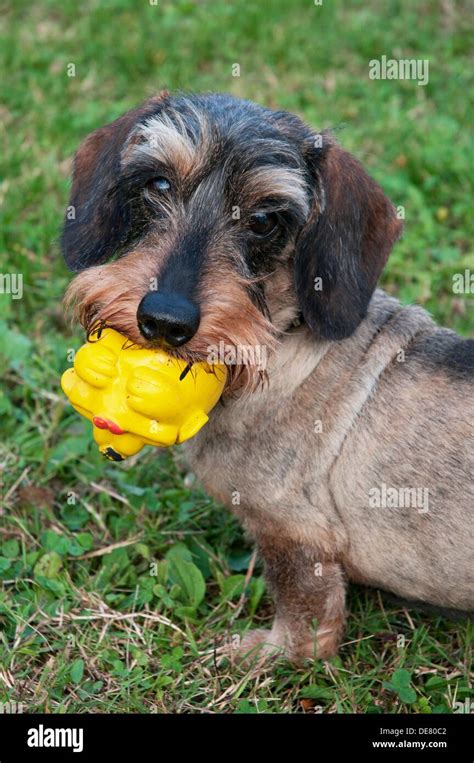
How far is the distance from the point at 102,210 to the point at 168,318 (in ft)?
3.17

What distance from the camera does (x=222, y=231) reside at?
13.1 ft

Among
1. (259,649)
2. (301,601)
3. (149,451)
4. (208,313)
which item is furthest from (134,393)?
(149,451)

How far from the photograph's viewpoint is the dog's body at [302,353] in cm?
401

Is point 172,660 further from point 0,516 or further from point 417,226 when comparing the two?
point 417,226

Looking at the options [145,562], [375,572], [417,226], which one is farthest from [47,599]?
[417,226]

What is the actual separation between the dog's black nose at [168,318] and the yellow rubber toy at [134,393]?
0.08 meters

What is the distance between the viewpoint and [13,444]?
5320mm

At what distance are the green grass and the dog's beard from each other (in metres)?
1.22

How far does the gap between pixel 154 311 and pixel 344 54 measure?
224 inches

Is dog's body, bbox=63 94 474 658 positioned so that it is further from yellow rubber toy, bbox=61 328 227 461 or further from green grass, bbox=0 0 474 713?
green grass, bbox=0 0 474 713

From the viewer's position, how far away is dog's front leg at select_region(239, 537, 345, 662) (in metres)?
4.34

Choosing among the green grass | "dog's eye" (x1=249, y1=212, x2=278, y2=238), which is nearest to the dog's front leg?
the green grass

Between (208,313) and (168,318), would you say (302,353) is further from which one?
(168,318)

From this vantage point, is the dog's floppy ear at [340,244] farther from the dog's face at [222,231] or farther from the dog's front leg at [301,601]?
the dog's front leg at [301,601]
